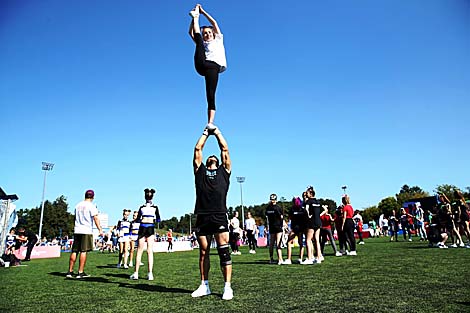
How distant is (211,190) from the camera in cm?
577

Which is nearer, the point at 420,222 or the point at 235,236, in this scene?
the point at 235,236

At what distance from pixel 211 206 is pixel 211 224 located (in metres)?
0.29

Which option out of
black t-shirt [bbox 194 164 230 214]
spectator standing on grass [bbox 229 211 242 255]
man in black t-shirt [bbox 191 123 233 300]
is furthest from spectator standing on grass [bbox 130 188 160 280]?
spectator standing on grass [bbox 229 211 242 255]

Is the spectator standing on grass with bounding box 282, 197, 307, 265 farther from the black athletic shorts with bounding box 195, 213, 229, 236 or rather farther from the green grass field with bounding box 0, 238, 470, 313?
the black athletic shorts with bounding box 195, 213, 229, 236

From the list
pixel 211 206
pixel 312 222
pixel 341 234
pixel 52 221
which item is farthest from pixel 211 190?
pixel 52 221

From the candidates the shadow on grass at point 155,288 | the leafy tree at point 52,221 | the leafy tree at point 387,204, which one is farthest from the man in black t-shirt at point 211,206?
the leafy tree at point 387,204

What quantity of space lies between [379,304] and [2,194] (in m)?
18.3

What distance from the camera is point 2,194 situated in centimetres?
1706

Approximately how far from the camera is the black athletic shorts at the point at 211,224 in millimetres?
5688

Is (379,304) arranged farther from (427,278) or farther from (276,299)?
(427,278)

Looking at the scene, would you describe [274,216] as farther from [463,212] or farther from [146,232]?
[463,212]

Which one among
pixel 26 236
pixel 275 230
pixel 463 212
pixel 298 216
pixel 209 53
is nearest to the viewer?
pixel 209 53

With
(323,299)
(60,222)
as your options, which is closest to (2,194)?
(323,299)

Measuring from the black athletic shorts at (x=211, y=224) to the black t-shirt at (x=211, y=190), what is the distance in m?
0.08
